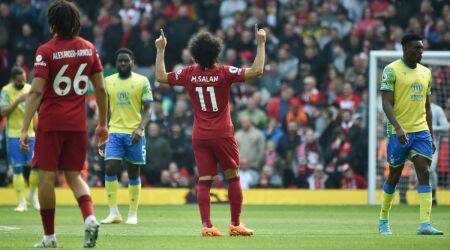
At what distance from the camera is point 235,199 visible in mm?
13617

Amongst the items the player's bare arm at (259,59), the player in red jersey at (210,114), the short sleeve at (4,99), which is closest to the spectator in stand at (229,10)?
the short sleeve at (4,99)

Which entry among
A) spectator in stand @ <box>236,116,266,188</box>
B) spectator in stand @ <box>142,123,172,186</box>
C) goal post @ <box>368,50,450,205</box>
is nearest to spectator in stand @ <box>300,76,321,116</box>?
spectator in stand @ <box>236,116,266,188</box>

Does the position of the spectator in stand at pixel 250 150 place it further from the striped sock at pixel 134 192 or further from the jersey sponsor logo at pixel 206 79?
the jersey sponsor logo at pixel 206 79

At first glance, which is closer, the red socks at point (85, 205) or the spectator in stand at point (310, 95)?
the red socks at point (85, 205)

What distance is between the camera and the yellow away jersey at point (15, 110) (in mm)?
21188

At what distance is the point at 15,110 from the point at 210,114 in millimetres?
8736

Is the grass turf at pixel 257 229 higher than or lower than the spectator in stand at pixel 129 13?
lower

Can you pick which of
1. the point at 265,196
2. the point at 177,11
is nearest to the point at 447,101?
the point at 265,196

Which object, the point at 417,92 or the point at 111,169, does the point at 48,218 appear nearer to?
the point at 417,92

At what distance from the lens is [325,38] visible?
27.9 metres

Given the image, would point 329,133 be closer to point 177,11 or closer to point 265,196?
point 265,196

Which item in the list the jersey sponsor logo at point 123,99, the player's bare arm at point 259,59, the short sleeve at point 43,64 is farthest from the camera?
the jersey sponsor logo at point 123,99

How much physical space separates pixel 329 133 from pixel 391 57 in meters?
2.54

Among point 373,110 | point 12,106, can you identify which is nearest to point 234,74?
point 12,106
